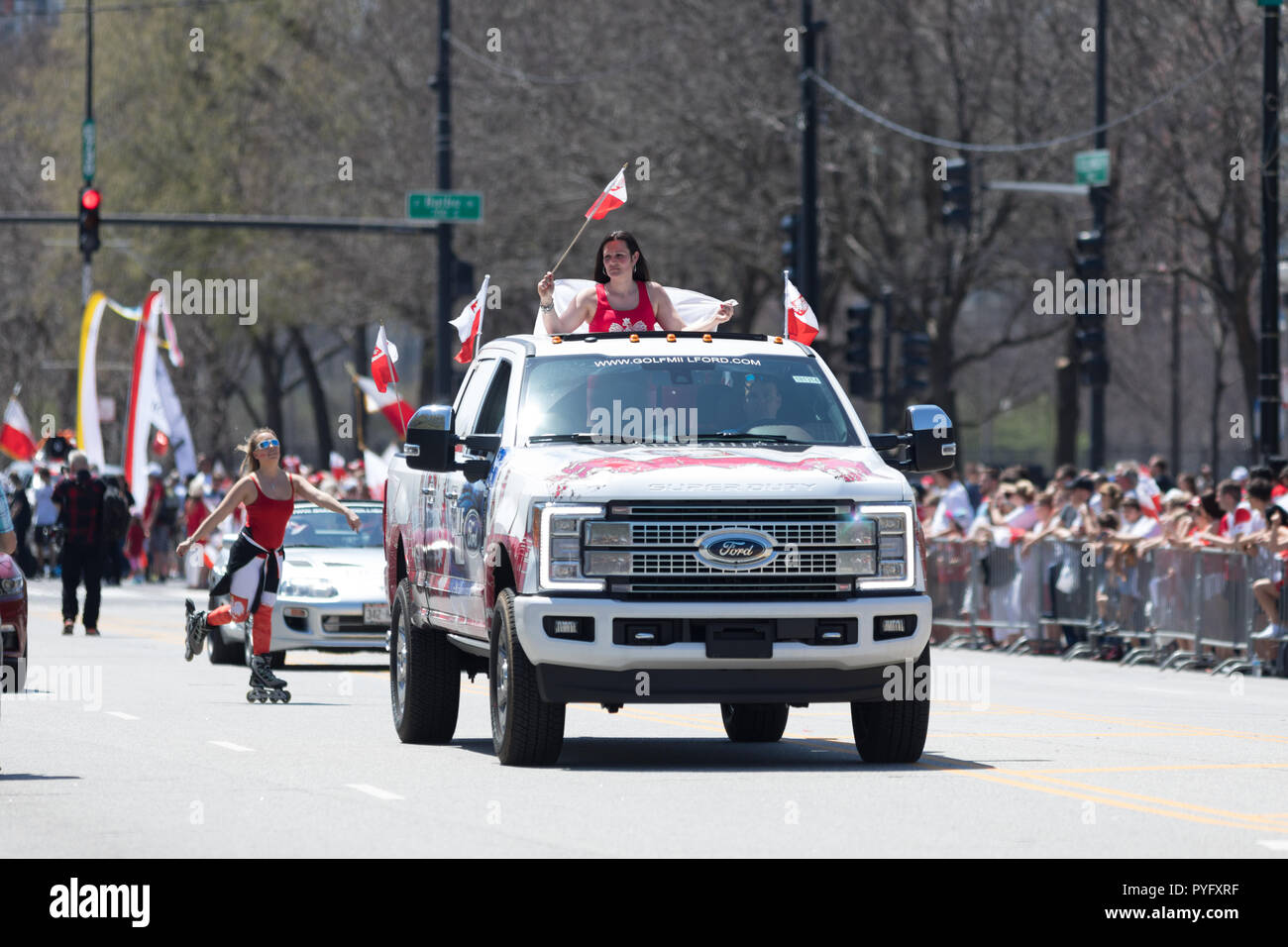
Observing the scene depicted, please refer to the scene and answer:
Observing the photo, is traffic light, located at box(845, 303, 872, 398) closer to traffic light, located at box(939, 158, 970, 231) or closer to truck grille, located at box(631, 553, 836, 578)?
traffic light, located at box(939, 158, 970, 231)

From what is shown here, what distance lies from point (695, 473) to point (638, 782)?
147 centimetres

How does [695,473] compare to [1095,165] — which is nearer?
[695,473]

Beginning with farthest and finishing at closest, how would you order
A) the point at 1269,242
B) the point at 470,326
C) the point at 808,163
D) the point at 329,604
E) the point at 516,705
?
the point at 808,163, the point at 1269,242, the point at 329,604, the point at 470,326, the point at 516,705

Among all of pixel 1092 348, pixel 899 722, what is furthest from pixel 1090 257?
pixel 899 722

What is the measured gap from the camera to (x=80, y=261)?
57594mm

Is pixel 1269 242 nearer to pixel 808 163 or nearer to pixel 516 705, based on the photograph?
pixel 808 163

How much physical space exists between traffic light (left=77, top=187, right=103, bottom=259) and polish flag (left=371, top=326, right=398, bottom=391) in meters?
19.0

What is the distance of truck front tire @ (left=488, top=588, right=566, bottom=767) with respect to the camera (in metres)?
12.6

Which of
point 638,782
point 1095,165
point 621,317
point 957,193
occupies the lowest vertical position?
point 638,782

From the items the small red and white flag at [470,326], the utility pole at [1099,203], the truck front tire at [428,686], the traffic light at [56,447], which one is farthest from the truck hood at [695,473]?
the traffic light at [56,447]

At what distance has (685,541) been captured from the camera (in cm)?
1250

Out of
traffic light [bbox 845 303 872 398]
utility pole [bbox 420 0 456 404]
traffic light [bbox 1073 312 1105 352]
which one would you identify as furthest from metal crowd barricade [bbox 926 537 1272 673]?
utility pole [bbox 420 0 456 404]

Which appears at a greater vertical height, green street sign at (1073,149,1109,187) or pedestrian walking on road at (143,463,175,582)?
green street sign at (1073,149,1109,187)
